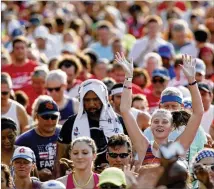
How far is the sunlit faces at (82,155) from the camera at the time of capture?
1072 centimetres

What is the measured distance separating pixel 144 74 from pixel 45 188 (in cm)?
674

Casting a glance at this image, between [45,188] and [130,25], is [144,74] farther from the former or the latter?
[130,25]

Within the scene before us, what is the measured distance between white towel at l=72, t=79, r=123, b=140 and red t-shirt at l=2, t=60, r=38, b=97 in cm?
473

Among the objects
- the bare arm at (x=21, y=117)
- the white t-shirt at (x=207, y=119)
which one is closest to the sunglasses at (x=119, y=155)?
the white t-shirt at (x=207, y=119)

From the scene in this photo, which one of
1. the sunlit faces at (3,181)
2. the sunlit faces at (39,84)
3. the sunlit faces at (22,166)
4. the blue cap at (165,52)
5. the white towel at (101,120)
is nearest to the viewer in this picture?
the sunlit faces at (3,181)

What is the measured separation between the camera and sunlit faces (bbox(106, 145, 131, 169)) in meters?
11.0

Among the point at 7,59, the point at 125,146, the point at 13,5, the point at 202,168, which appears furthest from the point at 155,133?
the point at 13,5

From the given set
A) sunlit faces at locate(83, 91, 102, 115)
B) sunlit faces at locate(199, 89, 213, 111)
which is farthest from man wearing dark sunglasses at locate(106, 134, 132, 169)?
sunlit faces at locate(199, 89, 213, 111)

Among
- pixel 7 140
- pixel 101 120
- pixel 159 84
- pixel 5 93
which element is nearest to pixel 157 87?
pixel 159 84

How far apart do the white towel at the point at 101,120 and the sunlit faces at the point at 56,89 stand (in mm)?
2516

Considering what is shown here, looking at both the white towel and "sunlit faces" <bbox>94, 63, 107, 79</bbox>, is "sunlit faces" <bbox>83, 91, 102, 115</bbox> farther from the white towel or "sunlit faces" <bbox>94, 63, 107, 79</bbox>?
"sunlit faces" <bbox>94, 63, 107, 79</bbox>

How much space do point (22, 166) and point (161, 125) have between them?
151 centimetres

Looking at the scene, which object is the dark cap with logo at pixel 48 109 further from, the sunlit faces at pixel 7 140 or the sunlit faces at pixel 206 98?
the sunlit faces at pixel 206 98

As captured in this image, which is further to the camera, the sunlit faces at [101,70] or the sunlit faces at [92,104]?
the sunlit faces at [101,70]
